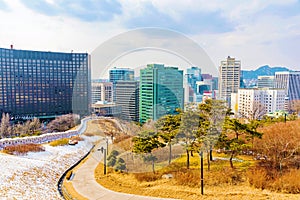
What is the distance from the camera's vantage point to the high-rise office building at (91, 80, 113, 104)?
8.78 metres

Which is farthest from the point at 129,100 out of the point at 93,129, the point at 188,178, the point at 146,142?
the point at 93,129

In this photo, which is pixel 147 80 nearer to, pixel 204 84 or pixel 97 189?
pixel 204 84

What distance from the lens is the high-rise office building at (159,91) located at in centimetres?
687

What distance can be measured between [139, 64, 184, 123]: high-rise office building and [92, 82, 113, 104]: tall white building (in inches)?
72.4

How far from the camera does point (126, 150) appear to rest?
909 centimetres

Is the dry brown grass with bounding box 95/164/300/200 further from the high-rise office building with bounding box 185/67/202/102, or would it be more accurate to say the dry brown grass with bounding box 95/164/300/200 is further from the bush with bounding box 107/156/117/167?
the high-rise office building with bounding box 185/67/202/102

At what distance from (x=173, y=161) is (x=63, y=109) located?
26.9 m

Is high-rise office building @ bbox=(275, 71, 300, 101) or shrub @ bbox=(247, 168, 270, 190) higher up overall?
high-rise office building @ bbox=(275, 71, 300, 101)

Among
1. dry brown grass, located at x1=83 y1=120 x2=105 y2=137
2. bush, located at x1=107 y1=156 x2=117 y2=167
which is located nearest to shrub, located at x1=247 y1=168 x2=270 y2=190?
bush, located at x1=107 y1=156 x2=117 y2=167

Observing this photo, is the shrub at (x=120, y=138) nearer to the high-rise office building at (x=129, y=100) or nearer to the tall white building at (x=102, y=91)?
the tall white building at (x=102, y=91)

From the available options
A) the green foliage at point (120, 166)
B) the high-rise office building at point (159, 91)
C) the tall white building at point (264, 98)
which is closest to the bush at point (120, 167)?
the green foliage at point (120, 166)

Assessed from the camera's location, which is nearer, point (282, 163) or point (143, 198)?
point (143, 198)

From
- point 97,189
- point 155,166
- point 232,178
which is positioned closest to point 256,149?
point 232,178

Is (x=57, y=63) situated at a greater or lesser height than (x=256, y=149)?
greater
